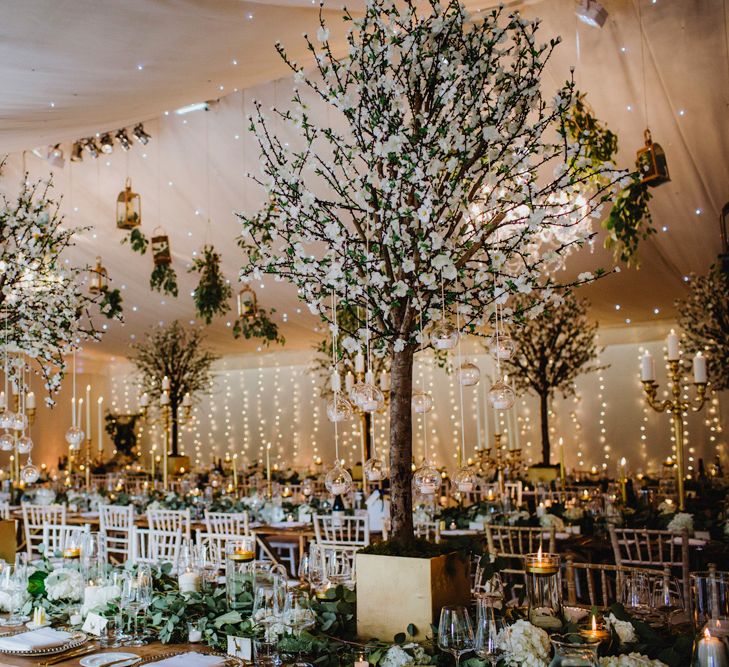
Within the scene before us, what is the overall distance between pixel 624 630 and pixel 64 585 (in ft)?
8.21

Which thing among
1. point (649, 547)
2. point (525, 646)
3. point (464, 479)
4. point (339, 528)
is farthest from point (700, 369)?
point (525, 646)

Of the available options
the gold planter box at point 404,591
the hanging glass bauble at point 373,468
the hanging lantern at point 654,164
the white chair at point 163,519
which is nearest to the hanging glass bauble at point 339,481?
the hanging glass bauble at point 373,468

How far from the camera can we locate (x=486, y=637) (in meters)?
2.54

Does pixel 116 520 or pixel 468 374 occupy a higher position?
pixel 468 374

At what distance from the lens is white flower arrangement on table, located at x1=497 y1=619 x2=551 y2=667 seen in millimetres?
2490

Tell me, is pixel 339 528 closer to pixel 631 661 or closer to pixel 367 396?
pixel 367 396

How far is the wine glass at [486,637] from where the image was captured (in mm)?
2516

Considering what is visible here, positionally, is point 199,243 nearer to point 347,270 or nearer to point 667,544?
point 667,544

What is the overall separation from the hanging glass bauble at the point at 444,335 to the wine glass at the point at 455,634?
39.6 inches

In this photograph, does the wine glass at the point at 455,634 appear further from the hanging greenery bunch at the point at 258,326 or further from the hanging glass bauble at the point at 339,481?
the hanging greenery bunch at the point at 258,326

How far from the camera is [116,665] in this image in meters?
2.85

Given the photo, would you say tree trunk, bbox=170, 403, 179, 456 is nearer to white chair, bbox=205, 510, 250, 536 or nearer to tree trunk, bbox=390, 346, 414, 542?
white chair, bbox=205, 510, 250, 536

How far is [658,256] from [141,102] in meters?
7.23

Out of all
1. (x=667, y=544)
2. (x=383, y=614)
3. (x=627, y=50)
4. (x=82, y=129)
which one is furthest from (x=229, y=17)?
(x=667, y=544)
